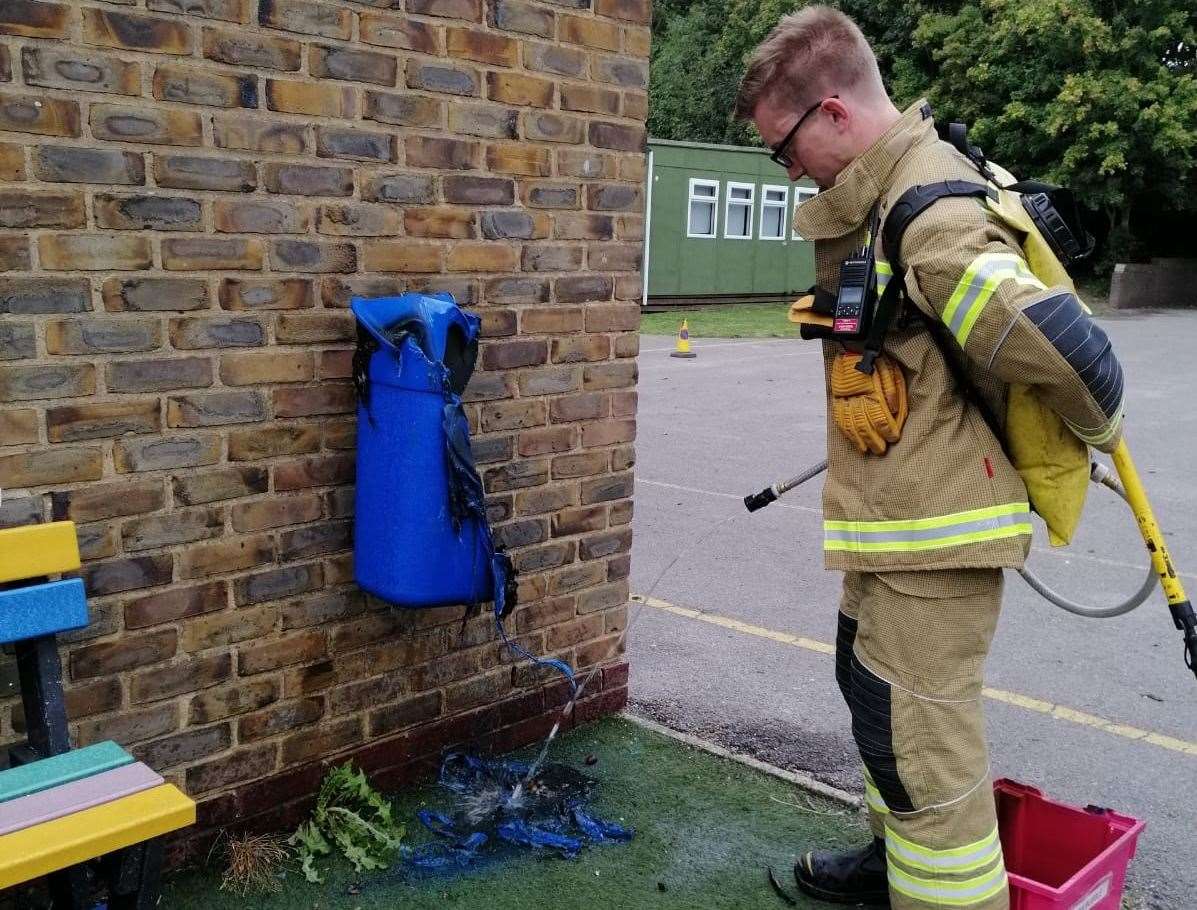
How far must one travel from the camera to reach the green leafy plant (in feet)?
9.55

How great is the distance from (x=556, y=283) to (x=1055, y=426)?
1.61m

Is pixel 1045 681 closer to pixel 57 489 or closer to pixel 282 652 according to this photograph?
pixel 282 652

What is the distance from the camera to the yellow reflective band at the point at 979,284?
2088 mm

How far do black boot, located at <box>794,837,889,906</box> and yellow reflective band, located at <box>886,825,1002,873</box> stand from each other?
0.49 m

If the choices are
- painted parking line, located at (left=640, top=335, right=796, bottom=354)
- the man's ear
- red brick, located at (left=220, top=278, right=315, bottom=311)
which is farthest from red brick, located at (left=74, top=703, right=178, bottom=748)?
painted parking line, located at (left=640, top=335, right=796, bottom=354)

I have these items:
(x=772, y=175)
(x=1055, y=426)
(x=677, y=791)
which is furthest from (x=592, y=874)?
(x=772, y=175)

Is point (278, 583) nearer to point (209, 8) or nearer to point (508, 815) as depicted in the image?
point (508, 815)

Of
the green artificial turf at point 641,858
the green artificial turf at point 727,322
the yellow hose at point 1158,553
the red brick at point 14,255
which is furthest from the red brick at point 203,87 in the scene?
the green artificial turf at point 727,322

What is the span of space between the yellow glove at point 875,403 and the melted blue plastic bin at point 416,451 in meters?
0.96

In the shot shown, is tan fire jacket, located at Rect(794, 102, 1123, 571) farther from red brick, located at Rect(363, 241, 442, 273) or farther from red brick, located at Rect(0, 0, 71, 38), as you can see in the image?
red brick, located at Rect(0, 0, 71, 38)

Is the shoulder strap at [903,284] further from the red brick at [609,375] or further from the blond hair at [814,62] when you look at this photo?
the red brick at [609,375]

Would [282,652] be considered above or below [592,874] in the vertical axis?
above

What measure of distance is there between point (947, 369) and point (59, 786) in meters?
1.96

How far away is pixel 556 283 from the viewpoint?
11.2 ft
